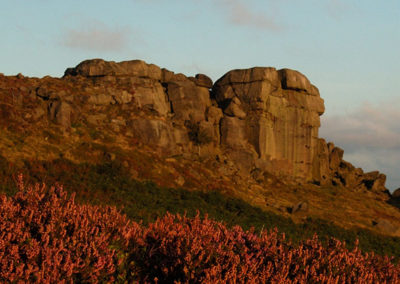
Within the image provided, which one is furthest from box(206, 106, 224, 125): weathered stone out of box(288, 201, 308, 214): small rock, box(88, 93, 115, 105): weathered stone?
box(288, 201, 308, 214): small rock

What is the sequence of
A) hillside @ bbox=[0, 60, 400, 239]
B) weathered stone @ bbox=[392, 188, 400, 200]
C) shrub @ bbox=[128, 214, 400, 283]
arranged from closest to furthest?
1. shrub @ bbox=[128, 214, 400, 283]
2. hillside @ bbox=[0, 60, 400, 239]
3. weathered stone @ bbox=[392, 188, 400, 200]

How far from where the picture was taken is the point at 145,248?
18.4 feet

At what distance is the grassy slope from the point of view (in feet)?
67.3

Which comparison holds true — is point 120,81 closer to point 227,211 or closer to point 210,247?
point 227,211

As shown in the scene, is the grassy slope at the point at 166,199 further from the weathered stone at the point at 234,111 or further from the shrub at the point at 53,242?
the weathered stone at the point at 234,111

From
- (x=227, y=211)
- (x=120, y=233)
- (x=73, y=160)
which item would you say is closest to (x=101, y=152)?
(x=73, y=160)

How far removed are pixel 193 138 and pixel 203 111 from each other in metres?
4.57

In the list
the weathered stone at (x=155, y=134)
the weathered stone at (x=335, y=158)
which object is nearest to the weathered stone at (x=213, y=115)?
the weathered stone at (x=155, y=134)

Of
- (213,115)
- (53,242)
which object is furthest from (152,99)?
(53,242)

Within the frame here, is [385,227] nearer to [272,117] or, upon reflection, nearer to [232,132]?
[232,132]

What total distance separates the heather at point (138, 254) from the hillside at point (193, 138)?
42.2 ft

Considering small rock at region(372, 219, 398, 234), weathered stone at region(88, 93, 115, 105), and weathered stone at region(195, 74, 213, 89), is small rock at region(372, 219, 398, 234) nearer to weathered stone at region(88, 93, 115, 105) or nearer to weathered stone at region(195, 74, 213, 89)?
weathered stone at region(195, 74, 213, 89)

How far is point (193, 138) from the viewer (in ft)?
125

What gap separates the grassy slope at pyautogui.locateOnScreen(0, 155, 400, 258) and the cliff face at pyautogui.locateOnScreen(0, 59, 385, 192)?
6.47 metres
